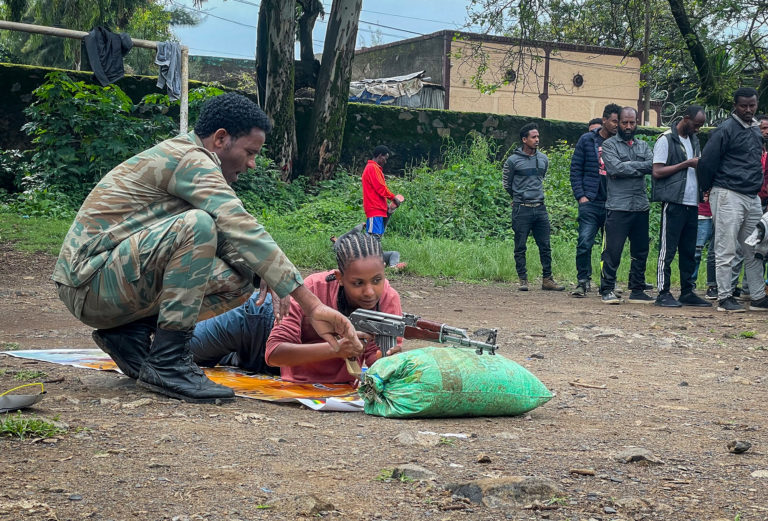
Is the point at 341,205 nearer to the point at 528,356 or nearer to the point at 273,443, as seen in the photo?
the point at 528,356

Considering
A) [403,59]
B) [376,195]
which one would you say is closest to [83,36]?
[376,195]

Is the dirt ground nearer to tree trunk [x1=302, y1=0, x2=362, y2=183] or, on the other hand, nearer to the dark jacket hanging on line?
the dark jacket hanging on line

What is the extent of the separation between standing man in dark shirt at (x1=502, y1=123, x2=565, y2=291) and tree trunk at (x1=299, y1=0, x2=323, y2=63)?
6267 millimetres

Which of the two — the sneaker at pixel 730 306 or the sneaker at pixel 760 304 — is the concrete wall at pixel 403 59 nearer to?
the sneaker at pixel 760 304

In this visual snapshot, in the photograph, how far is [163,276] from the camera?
3420 mm

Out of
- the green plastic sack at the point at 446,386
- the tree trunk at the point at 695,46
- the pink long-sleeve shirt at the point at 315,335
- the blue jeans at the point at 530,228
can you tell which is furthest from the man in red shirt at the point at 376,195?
the green plastic sack at the point at 446,386

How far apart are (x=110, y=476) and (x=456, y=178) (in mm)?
12521

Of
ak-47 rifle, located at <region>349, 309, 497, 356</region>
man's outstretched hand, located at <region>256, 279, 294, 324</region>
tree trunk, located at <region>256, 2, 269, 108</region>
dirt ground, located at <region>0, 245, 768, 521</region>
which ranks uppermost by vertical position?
tree trunk, located at <region>256, 2, 269, 108</region>

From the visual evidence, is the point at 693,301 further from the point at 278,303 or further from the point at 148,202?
the point at 148,202

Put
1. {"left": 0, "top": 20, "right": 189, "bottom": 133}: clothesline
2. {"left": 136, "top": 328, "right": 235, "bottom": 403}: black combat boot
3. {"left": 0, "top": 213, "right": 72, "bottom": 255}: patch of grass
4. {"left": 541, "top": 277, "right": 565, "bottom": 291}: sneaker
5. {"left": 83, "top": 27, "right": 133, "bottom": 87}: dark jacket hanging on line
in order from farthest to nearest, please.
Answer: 1. {"left": 83, "top": 27, "right": 133, "bottom": 87}: dark jacket hanging on line
2. {"left": 0, "top": 20, "right": 189, "bottom": 133}: clothesline
3. {"left": 0, "top": 213, "right": 72, "bottom": 255}: patch of grass
4. {"left": 541, "top": 277, "right": 565, "bottom": 291}: sneaker
5. {"left": 136, "top": 328, "right": 235, "bottom": 403}: black combat boot

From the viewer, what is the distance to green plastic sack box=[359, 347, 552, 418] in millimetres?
3355

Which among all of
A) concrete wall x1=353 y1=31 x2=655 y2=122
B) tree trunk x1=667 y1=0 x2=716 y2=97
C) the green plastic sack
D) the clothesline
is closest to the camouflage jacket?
the green plastic sack

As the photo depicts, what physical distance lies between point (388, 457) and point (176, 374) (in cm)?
119

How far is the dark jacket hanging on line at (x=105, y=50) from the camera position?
1080cm
